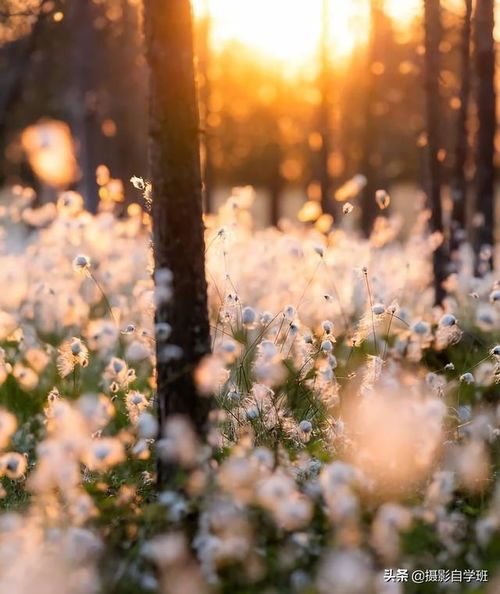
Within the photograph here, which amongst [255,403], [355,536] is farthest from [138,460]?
[355,536]

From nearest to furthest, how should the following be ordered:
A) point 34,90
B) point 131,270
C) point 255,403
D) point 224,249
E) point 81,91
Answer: point 255,403
point 224,249
point 131,270
point 81,91
point 34,90

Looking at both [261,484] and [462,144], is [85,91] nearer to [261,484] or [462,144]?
[462,144]

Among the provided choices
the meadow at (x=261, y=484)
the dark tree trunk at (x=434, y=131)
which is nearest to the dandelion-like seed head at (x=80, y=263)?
the meadow at (x=261, y=484)

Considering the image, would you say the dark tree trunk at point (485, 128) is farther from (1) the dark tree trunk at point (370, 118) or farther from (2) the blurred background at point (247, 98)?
(1) the dark tree trunk at point (370, 118)

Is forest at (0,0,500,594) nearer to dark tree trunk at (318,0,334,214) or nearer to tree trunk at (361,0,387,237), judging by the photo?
dark tree trunk at (318,0,334,214)

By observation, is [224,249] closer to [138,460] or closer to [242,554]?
[138,460]
